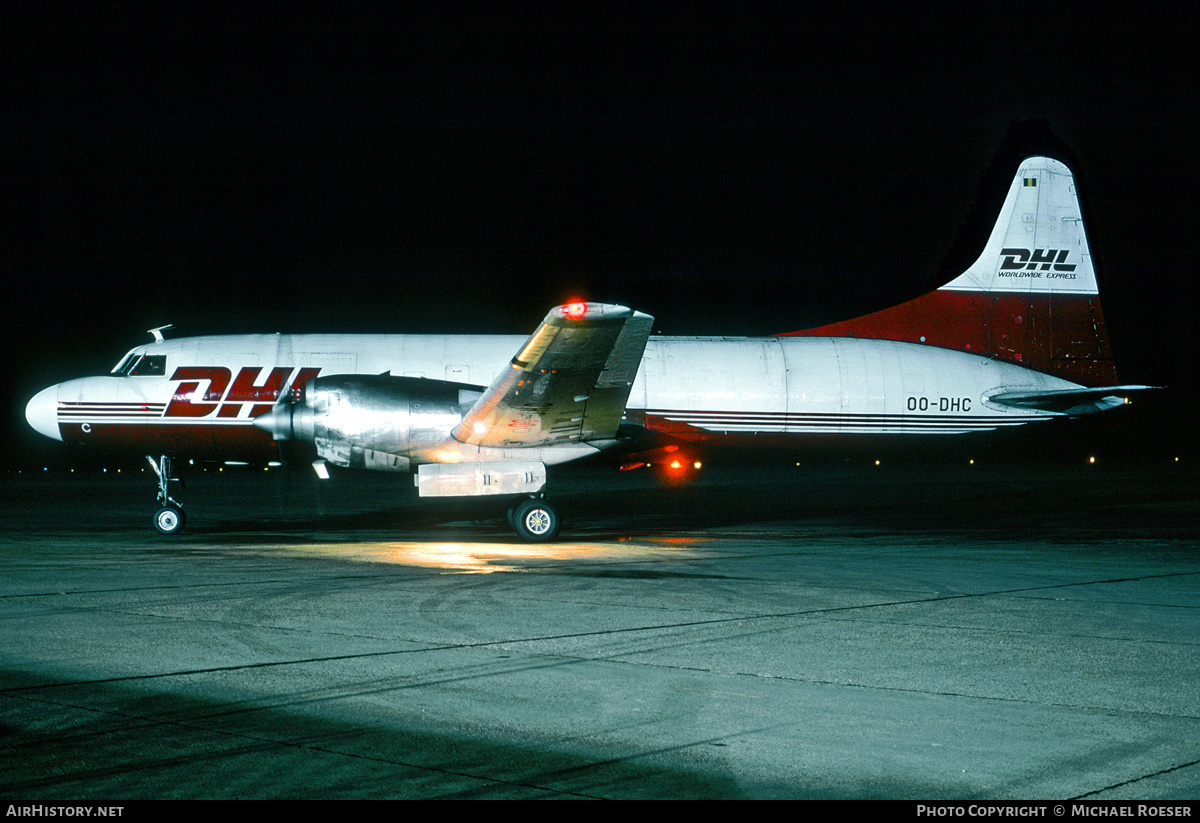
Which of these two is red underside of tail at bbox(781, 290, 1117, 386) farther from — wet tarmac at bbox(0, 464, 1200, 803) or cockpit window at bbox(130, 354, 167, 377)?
cockpit window at bbox(130, 354, 167, 377)

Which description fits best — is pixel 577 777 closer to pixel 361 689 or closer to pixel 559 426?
pixel 361 689

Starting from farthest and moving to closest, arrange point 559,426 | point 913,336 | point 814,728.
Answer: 1. point 913,336
2. point 559,426
3. point 814,728

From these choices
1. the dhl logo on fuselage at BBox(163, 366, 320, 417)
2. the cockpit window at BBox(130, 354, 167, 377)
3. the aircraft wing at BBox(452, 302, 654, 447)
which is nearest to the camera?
the aircraft wing at BBox(452, 302, 654, 447)

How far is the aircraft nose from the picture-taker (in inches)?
827

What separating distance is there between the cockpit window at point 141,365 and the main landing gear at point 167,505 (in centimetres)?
168

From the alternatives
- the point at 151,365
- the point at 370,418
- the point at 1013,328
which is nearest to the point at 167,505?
the point at 151,365

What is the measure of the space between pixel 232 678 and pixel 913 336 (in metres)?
20.1

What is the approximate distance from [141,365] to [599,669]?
16.8 metres

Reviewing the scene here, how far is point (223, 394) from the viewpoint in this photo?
2114cm

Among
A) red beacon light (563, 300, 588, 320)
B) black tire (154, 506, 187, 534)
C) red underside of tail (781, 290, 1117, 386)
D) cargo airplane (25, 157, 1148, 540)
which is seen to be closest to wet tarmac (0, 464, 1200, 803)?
black tire (154, 506, 187, 534)

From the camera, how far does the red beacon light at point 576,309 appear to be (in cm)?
1451

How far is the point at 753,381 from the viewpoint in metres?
22.5

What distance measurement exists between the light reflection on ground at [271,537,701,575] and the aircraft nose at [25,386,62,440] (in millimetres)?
7519
